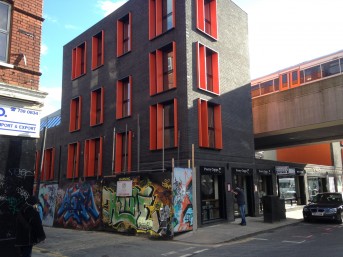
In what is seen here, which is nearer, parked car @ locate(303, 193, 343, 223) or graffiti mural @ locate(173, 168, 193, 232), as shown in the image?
graffiti mural @ locate(173, 168, 193, 232)

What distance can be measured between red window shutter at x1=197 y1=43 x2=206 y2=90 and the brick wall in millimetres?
8822

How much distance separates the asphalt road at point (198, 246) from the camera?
10.0m

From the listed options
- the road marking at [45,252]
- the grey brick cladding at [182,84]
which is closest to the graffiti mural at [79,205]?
the grey brick cladding at [182,84]

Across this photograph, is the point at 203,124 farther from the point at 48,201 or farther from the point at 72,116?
the point at 72,116

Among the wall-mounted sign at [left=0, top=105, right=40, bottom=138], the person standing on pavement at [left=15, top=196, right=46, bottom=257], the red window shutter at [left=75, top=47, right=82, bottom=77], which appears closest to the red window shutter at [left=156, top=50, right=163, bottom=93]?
the red window shutter at [left=75, top=47, right=82, bottom=77]

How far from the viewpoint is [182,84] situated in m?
16.8

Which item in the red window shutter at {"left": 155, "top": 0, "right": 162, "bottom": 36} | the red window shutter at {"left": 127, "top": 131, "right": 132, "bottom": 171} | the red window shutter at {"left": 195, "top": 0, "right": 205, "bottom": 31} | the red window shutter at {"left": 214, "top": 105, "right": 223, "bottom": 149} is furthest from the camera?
the red window shutter at {"left": 127, "top": 131, "right": 132, "bottom": 171}

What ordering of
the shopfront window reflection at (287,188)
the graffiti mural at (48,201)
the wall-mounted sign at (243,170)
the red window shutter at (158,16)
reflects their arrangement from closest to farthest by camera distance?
the wall-mounted sign at (243,170), the red window shutter at (158,16), the graffiti mural at (48,201), the shopfront window reflection at (287,188)

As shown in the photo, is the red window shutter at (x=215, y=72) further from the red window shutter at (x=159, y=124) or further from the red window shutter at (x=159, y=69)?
the red window shutter at (x=159, y=124)

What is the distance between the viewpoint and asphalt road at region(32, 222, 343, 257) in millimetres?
10000

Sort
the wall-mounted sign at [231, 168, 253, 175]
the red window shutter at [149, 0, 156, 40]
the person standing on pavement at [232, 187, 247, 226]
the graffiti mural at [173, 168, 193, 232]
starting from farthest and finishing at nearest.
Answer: the red window shutter at [149, 0, 156, 40] < the wall-mounted sign at [231, 168, 253, 175] < the person standing on pavement at [232, 187, 247, 226] < the graffiti mural at [173, 168, 193, 232]

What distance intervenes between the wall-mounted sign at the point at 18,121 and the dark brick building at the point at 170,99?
22.4 feet

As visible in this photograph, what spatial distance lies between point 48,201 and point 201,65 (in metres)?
11.2

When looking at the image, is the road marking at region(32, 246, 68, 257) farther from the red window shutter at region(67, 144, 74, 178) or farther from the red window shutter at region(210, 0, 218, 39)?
the red window shutter at region(210, 0, 218, 39)
